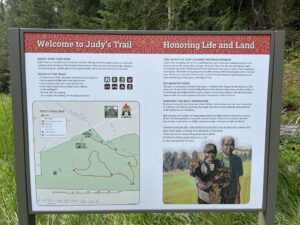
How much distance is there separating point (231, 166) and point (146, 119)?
0.62 m

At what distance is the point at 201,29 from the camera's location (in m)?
12.5

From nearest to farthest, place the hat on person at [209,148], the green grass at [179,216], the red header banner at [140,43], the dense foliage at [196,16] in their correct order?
the red header banner at [140,43]
the hat on person at [209,148]
the green grass at [179,216]
the dense foliage at [196,16]

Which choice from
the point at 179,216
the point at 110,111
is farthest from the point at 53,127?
the point at 179,216

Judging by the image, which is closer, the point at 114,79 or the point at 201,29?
the point at 114,79

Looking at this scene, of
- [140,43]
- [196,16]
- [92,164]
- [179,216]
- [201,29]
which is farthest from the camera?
[196,16]

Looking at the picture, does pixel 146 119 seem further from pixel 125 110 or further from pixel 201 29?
pixel 201 29

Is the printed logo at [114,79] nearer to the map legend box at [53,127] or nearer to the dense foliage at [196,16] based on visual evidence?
the map legend box at [53,127]

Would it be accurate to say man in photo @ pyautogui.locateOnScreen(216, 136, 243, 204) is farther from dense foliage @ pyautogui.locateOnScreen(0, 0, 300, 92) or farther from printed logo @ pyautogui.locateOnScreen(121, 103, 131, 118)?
dense foliage @ pyautogui.locateOnScreen(0, 0, 300, 92)

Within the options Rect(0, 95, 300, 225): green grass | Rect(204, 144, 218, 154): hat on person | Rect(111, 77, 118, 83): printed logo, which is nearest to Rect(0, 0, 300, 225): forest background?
Rect(0, 95, 300, 225): green grass

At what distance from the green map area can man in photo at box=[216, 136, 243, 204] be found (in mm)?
548

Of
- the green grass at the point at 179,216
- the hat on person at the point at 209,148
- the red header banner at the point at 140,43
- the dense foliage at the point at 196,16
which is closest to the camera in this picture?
the red header banner at the point at 140,43

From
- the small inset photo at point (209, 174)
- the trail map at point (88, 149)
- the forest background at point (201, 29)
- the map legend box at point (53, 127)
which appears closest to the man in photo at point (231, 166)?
the small inset photo at point (209, 174)

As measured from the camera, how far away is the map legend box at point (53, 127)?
8.89 ft

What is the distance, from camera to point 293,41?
12391 mm
